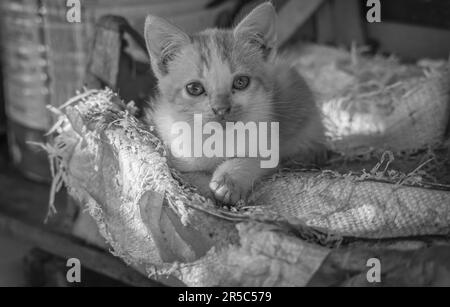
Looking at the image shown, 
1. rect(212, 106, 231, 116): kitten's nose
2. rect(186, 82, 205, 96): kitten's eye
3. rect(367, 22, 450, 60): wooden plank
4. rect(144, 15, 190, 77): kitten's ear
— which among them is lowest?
rect(212, 106, 231, 116): kitten's nose

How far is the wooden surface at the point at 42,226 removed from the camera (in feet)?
5.74

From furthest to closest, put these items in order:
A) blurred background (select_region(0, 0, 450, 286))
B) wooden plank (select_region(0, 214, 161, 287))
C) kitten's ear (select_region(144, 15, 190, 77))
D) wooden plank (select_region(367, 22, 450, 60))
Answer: wooden plank (select_region(367, 22, 450, 60))
blurred background (select_region(0, 0, 450, 286))
wooden plank (select_region(0, 214, 161, 287))
kitten's ear (select_region(144, 15, 190, 77))

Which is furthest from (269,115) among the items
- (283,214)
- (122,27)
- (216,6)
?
(216,6)

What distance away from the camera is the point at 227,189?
4.77ft

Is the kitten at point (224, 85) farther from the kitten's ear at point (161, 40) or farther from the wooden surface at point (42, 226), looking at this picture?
the wooden surface at point (42, 226)

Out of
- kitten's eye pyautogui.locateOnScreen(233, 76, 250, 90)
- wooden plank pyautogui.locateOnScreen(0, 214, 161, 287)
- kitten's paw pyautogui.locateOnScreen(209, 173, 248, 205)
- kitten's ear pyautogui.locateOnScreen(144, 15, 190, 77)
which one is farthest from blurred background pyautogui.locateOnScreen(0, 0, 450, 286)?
kitten's eye pyautogui.locateOnScreen(233, 76, 250, 90)

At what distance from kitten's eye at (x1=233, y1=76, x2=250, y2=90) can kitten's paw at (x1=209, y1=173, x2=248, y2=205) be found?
0.75ft

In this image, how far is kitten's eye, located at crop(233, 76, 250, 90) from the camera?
5.04 ft

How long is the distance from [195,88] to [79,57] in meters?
0.95

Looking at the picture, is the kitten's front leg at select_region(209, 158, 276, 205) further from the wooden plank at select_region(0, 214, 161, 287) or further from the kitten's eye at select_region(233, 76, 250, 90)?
the wooden plank at select_region(0, 214, 161, 287)

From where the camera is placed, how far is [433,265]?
3.98 feet

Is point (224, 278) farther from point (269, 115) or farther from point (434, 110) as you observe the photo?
point (434, 110)

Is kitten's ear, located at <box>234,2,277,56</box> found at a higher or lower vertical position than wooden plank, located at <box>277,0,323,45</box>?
lower

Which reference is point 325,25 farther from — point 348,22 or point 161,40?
point 161,40
